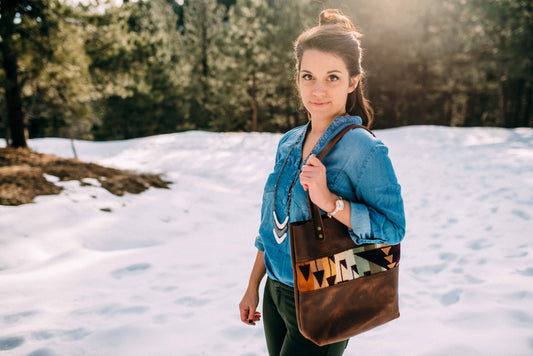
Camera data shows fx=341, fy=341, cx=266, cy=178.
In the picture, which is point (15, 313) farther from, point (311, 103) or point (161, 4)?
point (161, 4)

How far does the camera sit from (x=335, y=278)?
1.12 metres

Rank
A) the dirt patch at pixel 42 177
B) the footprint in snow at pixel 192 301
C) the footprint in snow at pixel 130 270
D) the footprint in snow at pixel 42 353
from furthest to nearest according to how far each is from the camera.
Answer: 1. the dirt patch at pixel 42 177
2. the footprint in snow at pixel 130 270
3. the footprint in snow at pixel 192 301
4. the footprint in snow at pixel 42 353

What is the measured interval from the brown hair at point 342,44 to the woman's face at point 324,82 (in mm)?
23

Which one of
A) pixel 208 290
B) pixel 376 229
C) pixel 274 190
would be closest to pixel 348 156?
pixel 376 229

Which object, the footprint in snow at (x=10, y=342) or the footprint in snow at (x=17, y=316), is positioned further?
the footprint in snow at (x=17, y=316)

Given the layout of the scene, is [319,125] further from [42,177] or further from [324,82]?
[42,177]

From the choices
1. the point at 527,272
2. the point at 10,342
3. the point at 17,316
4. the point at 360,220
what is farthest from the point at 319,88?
the point at 527,272

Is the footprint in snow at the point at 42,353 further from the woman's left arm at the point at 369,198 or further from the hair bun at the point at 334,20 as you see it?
the hair bun at the point at 334,20

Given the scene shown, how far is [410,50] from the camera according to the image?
18.4 m

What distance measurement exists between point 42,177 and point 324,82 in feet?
21.6

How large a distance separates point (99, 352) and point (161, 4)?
28.5 meters

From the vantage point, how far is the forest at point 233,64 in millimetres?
7273

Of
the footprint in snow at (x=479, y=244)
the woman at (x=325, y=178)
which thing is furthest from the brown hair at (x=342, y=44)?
the footprint in snow at (x=479, y=244)

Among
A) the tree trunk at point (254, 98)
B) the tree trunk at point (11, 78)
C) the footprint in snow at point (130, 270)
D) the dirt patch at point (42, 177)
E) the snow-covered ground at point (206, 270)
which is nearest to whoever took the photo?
the snow-covered ground at point (206, 270)
